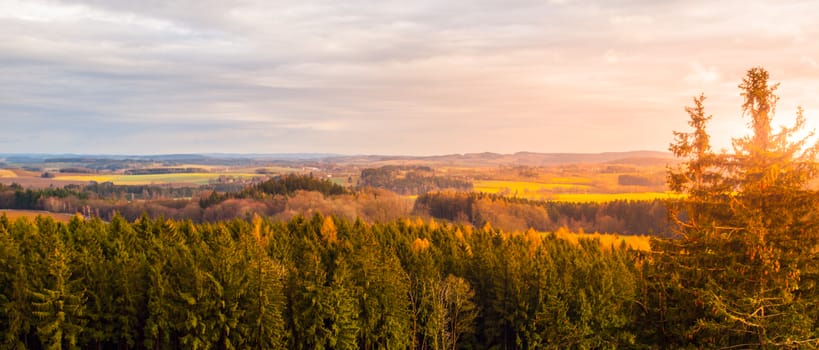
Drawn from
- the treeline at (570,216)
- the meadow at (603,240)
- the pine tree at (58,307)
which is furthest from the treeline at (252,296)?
the treeline at (570,216)

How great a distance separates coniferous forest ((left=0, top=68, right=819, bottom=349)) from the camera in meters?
23.1

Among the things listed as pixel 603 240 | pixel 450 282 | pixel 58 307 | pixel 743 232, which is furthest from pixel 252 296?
pixel 603 240

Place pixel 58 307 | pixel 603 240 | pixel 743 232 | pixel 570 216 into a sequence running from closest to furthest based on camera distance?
pixel 743 232
pixel 58 307
pixel 603 240
pixel 570 216

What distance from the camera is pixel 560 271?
211ft

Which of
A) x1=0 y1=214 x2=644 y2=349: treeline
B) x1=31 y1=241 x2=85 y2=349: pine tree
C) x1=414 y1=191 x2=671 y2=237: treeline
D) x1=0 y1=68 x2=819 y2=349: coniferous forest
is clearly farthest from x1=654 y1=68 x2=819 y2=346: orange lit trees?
x1=414 y1=191 x2=671 y2=237: treeline

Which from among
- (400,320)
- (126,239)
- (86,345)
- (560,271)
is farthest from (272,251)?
(560,271)

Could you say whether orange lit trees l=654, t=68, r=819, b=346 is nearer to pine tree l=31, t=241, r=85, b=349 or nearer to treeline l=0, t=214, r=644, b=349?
treeline l=0, t=214, r=644, b=349

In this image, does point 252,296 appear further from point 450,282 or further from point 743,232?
point 743,232

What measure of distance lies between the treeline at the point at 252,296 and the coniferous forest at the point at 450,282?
0.16m

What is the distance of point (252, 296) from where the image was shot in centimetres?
4662

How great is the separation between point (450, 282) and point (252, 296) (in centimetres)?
1813

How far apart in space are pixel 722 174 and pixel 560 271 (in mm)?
39540

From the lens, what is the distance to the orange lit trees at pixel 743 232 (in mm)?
22062

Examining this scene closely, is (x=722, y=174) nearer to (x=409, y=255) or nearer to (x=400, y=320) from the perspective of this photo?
(x=400, y=320)
